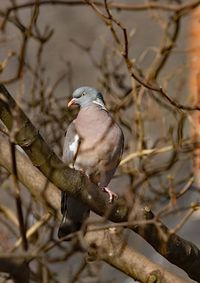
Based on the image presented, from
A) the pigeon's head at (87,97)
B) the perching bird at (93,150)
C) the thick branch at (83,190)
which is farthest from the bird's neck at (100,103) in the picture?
the thick branch at (83,190)

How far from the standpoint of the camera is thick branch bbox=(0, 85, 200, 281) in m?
1.62

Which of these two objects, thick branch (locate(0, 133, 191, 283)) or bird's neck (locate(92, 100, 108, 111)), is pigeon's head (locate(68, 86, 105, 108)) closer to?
bird's neck (locate(92, 100, 108, 111))

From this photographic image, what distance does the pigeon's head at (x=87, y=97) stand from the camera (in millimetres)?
2688

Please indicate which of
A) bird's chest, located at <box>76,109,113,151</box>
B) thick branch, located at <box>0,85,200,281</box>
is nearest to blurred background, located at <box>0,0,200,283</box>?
thick branch, located at <box>0,85,200,281</box>

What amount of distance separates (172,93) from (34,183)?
2865 mm

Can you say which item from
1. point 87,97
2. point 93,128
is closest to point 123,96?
point 87,97

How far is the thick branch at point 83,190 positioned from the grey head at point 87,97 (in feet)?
2.83

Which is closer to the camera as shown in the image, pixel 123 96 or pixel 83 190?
pixel 83 190

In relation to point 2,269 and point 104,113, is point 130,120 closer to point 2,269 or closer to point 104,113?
point 104,113

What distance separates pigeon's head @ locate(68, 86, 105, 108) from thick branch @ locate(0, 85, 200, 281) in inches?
33.9

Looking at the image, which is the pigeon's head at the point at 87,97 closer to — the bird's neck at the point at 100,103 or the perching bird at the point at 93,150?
the bird's neck at the point at 100,103

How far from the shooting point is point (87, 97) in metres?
2.71

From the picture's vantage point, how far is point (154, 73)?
3041mm

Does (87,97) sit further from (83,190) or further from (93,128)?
(83,190)
